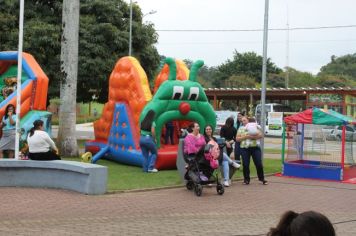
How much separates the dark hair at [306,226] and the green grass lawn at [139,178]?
8.83m

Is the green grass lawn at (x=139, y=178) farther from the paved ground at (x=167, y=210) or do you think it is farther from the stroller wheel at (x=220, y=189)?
the stroller wheel at (x=220, y=189)

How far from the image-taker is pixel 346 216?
930cm

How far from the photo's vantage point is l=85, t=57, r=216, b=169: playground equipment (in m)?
14.9

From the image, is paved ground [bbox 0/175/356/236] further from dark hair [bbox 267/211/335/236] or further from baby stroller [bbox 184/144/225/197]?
dark hair [bbox 267/211/335/236]

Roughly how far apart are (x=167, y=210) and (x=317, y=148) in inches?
312

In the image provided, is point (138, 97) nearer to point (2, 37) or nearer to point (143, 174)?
point (143, 174)

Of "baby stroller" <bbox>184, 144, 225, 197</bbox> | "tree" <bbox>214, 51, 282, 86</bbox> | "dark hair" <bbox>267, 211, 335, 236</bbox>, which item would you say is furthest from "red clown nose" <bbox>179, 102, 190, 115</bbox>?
"tree" <bbox>214, 51, 282, 86</bbox>

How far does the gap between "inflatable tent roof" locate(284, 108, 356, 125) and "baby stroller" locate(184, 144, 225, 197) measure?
4.17 metres

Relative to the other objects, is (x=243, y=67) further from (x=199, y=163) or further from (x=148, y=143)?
(x=199, y=163)

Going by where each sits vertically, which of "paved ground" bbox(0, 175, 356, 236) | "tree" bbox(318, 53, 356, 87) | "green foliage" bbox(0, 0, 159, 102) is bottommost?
"paved ground" bbox(0, 175, 356, 236)

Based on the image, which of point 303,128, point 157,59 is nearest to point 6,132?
point 303,128

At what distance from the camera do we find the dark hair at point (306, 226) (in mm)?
2301

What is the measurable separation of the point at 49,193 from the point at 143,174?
3.89 metres

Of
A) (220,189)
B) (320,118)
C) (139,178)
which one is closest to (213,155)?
(220,189)
